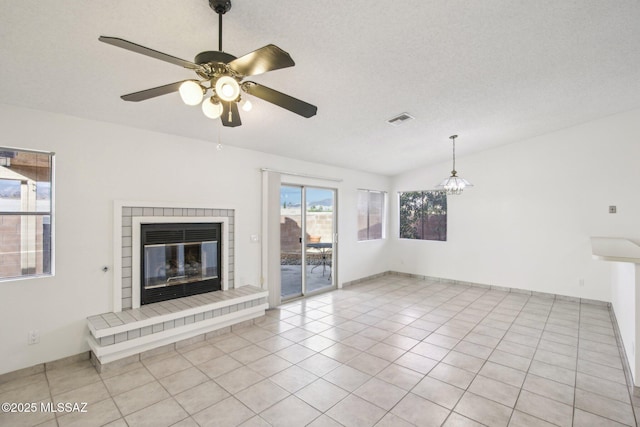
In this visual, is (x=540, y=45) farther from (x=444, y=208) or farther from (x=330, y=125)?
(x=444, y=208)

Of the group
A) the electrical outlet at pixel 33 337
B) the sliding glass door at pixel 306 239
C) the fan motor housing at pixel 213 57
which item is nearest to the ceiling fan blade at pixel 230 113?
the fan motor housing at pixel 213 57

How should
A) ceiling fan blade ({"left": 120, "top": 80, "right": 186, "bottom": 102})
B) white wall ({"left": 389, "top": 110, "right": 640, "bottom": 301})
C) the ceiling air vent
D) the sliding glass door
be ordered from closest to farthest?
ceiling fan blade ({"left": 120, "top": 80, "right": 186, "bottom": 102}) < the ceiling air vent < white wall ({"left": 389, "top": 110, "right": 640, "bottom": 301}) < the sliding glass door

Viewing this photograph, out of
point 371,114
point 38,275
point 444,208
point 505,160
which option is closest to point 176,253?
point 38,275

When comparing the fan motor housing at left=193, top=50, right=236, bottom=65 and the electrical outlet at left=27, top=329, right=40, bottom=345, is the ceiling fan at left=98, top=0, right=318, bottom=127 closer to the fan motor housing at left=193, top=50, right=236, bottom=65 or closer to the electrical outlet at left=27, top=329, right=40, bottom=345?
the fan motor housing at left=193, top=50, right=236, bottom=65

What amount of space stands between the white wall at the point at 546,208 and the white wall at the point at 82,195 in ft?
14.4

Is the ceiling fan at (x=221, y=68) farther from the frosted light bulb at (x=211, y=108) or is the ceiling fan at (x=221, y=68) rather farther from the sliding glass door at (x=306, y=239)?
the sliding glass door at (x=306, y=239)

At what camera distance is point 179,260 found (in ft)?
12.7

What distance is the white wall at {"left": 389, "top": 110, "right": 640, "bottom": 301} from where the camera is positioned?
15.5 feet

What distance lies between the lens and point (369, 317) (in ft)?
14.4

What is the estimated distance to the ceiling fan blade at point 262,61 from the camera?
1.42m

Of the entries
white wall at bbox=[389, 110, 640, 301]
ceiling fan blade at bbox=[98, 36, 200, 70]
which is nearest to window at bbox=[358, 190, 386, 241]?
white wall at bbox=[389, 110, 640, 301]

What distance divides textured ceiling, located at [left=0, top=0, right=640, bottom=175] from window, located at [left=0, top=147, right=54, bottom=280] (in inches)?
21.3

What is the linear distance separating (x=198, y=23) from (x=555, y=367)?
4.25 m

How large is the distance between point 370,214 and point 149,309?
4.86 metres
